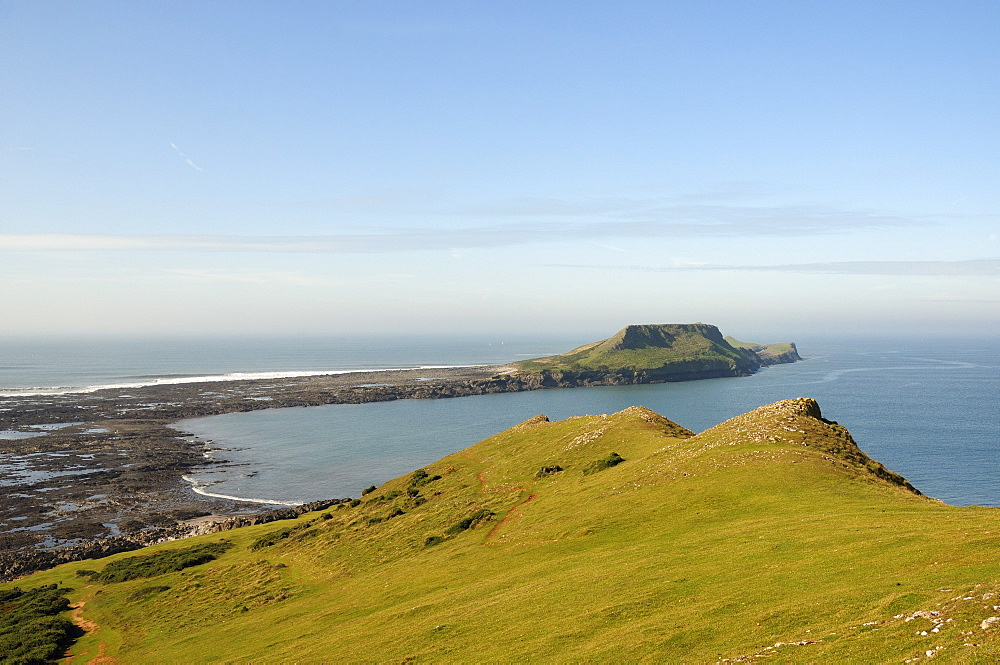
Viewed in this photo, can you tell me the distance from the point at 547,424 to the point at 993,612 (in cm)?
8315

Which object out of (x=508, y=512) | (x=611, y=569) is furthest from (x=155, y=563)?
(x=611, y=569)

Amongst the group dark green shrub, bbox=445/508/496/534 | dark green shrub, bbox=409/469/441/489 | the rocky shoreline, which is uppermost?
dark green shrub, bbox=445/508/496/534

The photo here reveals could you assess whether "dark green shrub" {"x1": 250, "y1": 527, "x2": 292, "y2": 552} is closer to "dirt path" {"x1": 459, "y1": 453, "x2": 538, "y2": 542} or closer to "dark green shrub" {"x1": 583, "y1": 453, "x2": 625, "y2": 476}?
"dirt path" {"x1": 459, "y1": 453, "x2": 538, "y2": 542}

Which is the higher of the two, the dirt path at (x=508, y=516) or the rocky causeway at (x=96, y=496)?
the dirt path at (x=508, y=516)

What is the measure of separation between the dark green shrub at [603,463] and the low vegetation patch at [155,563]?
50.6 metres

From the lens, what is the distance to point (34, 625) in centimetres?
5825

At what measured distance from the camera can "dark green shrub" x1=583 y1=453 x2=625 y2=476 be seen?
2751 inches

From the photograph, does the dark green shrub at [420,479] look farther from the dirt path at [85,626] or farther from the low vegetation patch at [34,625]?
the low vegetation patch at [34,625]

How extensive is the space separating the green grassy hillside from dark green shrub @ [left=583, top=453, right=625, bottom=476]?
0.90ft

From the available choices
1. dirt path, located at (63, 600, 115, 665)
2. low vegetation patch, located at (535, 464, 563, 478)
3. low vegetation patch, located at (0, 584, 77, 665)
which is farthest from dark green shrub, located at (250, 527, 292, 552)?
low vegetation patch, located at (535, 464, 563, 478)

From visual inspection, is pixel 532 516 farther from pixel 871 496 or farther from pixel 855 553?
pixel 855 553

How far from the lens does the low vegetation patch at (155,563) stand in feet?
242

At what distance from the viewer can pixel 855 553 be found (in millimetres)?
31609

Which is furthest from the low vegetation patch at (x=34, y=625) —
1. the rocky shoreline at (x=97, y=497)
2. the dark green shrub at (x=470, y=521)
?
the dark green shrub at (x=470, y=521)
